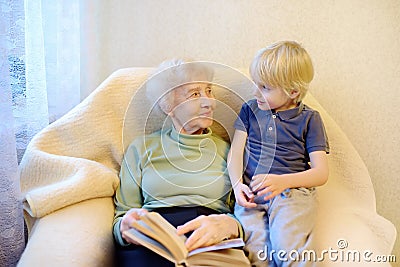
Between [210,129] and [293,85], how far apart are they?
0.29m

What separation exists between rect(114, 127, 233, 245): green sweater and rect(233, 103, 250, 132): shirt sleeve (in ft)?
0.26

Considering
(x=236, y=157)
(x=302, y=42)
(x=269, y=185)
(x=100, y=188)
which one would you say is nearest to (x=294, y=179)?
(x=269, y=185)

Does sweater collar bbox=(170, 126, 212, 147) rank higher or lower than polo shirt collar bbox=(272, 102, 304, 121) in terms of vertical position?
lower

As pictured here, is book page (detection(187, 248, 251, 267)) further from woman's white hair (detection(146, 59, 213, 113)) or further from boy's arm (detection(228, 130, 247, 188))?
woman's white hair (detection(146, 59, 213, 113))

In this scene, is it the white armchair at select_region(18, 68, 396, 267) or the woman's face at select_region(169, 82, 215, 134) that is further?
the woman's face at select_region(169, 82, 215, 134)

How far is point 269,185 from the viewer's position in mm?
1146

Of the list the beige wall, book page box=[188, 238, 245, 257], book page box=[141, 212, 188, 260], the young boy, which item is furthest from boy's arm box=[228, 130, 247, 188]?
the beige wall

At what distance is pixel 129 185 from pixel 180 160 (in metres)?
Result: 0.16

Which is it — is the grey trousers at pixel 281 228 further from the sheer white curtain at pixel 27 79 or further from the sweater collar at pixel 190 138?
the sheer white curtain at pixel 27 79

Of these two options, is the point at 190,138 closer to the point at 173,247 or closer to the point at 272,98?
the point at 272,98

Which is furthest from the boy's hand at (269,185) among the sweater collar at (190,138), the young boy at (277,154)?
the sweater collar at (190,138)

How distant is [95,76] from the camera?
1.62 metres

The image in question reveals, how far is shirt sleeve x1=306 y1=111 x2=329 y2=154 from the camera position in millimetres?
1196

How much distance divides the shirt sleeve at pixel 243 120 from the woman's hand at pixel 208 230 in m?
0.29
